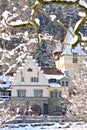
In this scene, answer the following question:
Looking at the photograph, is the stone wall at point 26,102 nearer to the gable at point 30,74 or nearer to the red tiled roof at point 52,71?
the gable at point 30,74

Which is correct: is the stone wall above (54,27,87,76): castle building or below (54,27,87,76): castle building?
below

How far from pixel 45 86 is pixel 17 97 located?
251cm

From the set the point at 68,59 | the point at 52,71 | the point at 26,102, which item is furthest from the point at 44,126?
the point at 68,59

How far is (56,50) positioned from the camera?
4172cm

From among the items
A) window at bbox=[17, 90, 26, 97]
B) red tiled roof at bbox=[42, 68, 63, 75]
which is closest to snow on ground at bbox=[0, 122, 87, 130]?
window at bbox=[17, 90, 26, 97]

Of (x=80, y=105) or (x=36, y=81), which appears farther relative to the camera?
(x=36, y=81)

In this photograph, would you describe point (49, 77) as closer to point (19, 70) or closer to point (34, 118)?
point (19, 70)

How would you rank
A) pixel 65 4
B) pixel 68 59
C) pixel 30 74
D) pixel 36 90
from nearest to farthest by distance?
pixel 65 4 < pixel 36 90 < pixel 30 74 < pixel 68 59

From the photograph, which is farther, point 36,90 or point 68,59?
point 68,59

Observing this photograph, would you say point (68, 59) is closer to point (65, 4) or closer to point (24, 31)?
point (24, 31)

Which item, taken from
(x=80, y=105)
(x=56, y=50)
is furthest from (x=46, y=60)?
(x=80, y=105)

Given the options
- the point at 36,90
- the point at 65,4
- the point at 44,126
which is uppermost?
the point at 65,4

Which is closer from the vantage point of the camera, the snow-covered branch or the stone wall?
the snow-covered branch

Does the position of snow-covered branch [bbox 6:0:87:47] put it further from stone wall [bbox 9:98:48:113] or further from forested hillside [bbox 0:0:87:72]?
stone wall [bbox 9:98:48:113]
